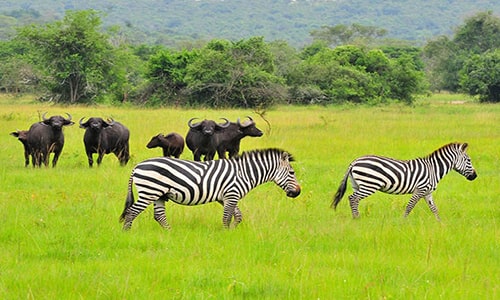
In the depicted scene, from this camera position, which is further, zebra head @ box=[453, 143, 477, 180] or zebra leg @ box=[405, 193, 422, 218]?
zebra head @ box=[453, 143, 477, 180]

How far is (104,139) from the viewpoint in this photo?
15305mm

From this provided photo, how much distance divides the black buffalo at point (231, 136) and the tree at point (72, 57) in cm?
2503

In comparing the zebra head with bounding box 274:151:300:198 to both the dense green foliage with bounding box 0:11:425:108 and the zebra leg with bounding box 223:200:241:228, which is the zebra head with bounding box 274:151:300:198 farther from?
the dense green foliage with bounding box 0:11:425:108

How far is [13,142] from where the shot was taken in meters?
19.4

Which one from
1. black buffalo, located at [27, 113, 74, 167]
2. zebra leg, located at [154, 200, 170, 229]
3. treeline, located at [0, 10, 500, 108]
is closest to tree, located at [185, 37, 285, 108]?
treeline, located at [0, 10, 500, 108]

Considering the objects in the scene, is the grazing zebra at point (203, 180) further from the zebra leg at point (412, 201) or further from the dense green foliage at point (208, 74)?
the dense green foliage at point (208, 74)

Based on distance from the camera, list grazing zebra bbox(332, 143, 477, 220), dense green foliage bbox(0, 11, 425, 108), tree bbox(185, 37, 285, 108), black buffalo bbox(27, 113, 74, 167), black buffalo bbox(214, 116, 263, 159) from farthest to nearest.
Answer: dense green foliage bbox(0, 11, 425, 108) → tree bbox(185, 37, 285, 108) → black buffalo bbox(214, 116, 263, 159) → black buffalo bbox(27, 113, 74, 167) → grazing zebra bbox(332, 143, 477, 220)

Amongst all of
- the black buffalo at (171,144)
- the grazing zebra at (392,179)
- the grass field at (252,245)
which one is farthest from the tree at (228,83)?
the grazing zebra at (392,179)

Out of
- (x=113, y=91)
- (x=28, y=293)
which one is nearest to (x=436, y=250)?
(x=28, y=293)

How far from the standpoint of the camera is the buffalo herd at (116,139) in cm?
1484

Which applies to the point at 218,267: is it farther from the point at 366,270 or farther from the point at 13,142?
the point at 13,142

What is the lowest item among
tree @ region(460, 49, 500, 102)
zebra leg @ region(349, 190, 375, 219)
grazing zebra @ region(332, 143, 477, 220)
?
zebra leg @ region(349, 190, 375, 219)

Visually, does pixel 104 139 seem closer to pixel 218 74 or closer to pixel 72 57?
pixel 218 74

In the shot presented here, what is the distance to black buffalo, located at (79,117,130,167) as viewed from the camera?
15.2 m
